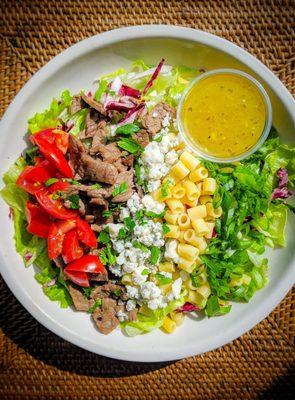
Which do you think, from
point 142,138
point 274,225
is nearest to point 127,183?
point 142,138

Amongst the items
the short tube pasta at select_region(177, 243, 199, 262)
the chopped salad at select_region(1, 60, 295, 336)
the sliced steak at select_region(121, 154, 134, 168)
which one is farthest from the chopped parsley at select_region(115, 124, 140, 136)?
the short tube pasta at select_region(177, 243, 199, 262)

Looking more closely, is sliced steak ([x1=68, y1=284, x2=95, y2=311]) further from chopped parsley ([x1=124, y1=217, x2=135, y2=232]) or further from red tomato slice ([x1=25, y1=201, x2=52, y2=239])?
chopped parsley ([x1=124, y1=217, x2=135, y2=232])

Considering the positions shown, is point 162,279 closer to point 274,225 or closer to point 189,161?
point 189,161

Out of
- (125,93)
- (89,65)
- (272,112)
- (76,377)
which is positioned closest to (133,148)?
(125,93)

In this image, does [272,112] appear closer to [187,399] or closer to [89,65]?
[89,65]

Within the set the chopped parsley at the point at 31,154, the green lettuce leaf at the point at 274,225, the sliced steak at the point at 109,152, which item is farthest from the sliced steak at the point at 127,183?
the green lettuce leaf at the point at 274,225

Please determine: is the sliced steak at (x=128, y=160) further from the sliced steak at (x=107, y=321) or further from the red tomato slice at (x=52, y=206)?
the sliced steak at (x=107, y=321)
